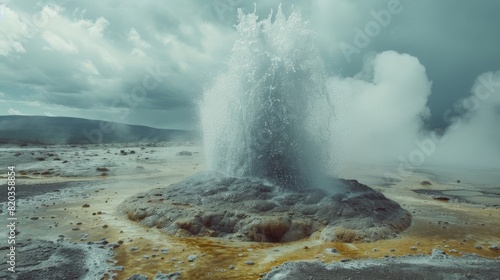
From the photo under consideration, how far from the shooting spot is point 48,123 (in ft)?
626

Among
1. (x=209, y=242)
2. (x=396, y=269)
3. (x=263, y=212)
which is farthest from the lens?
(x=263, y=212)

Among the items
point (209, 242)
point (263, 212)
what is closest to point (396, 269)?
point (263, 212)

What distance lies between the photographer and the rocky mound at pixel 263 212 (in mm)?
11609

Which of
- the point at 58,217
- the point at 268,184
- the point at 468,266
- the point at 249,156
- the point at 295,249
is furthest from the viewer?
the point at 249,156

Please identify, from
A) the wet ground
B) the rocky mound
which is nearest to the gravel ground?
the wet ground

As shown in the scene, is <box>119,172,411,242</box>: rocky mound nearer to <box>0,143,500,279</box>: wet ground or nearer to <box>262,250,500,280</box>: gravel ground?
<box>0,143,500,279</box>: wet ground

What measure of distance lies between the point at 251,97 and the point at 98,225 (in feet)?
28.3

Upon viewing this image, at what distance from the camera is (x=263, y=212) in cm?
1285

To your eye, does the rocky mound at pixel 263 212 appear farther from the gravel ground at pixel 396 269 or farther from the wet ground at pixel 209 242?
the gravel ground at pixel 396 269

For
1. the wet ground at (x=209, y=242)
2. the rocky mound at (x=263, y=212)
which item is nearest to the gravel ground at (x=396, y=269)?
the wet ground at (x=209, y=242)

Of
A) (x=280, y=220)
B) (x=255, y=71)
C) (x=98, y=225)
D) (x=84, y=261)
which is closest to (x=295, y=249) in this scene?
(x=280, y=220)

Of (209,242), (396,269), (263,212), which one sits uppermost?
(263,212)

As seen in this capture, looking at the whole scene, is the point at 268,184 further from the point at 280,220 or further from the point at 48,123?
the point at 48,123

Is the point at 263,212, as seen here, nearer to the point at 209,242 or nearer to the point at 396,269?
the point at 209,242
